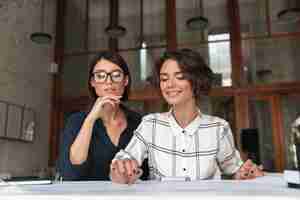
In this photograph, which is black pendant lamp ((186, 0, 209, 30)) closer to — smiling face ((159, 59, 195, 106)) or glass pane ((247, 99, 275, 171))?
glass pane ((247, 99, 275, 171))

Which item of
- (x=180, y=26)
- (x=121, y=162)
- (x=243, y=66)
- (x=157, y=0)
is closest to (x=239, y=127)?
(x=243, y=66)

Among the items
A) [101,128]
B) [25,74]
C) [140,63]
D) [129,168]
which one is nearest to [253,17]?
[140,63]

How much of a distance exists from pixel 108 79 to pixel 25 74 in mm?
3368

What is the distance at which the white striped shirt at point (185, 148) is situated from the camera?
924 millimetres

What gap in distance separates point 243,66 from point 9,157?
315cm

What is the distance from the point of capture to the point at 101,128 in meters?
1.30

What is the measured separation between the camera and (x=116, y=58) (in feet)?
3.99

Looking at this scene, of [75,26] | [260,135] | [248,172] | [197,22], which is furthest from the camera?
[75,26]

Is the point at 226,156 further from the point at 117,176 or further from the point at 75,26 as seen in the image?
the point at 75,26

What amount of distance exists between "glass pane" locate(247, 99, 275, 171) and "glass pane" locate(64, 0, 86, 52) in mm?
2627

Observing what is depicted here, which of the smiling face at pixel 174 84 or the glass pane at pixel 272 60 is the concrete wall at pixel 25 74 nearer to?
the glass pane at pixel 272 60

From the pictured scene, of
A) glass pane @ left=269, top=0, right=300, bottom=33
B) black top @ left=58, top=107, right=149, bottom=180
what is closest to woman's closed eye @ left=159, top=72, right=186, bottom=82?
black top @ left=58, top=107, right=149, bottom=180

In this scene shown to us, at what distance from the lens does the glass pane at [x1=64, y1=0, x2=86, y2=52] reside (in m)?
5.04

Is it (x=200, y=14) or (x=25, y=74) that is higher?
(x=200, y=14)
